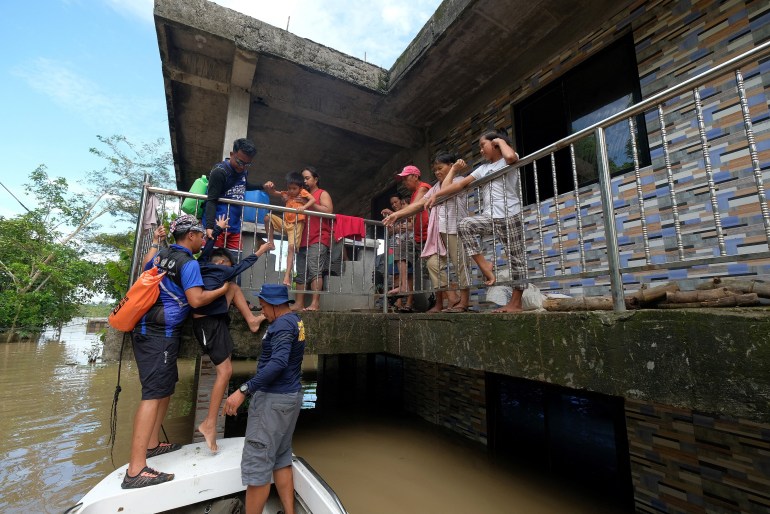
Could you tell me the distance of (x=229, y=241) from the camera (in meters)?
3.98

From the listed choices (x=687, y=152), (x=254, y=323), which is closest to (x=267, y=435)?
(x=254, y=323)

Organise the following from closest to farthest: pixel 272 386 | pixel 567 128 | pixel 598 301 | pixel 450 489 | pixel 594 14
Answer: pixel 598 301
pixel 272 386
pixel 450 489
pixel 594 14
pixel 567 128

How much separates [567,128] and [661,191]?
59.4 inches

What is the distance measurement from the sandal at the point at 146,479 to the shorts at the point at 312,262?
6.95 feet

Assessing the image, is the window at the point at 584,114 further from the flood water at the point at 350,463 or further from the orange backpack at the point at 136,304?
the orange backpack at the point at 136,304

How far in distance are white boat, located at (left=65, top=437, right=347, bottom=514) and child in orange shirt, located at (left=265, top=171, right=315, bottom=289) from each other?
1.78m

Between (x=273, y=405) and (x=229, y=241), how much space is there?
1.98 meters

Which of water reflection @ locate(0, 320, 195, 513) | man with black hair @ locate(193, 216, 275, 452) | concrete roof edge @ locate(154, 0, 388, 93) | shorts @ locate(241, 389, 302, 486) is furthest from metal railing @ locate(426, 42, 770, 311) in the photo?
water reflection @ locate(0, 320, 195, 513)

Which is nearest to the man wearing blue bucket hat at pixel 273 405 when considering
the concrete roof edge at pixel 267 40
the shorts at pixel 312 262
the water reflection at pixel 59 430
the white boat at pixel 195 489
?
the white boat at pixel 195 489

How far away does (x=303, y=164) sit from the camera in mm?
9102

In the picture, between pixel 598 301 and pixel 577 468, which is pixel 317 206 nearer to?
pixel 598 301

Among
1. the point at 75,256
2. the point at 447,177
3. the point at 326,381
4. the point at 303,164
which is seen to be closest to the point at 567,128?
the point at 447,177

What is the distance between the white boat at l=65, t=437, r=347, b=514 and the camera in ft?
7.89

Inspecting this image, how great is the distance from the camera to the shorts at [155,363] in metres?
2.71
